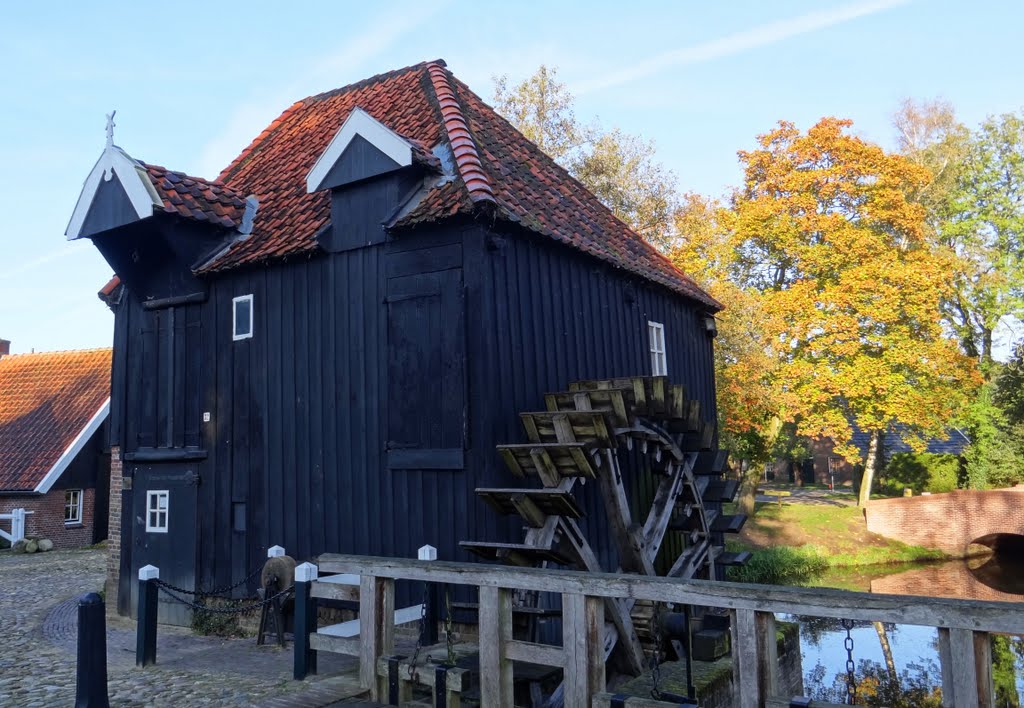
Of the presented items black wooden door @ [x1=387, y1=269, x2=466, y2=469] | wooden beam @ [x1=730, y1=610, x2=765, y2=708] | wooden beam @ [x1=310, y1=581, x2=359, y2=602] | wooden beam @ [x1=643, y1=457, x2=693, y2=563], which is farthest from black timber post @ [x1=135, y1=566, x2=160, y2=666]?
wooden beam @ [x1=730, y1=610, x2=765, y2=708]

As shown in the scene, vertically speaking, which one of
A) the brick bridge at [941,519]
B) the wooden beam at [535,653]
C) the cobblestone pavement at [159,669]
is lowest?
the brick bridge at [941,519]

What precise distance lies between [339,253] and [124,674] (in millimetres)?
4903

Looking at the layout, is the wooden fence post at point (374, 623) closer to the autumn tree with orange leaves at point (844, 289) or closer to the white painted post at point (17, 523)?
the autumn tree with orange leaves at point (844, 289)

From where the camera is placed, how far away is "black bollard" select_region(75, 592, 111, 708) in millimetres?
5965

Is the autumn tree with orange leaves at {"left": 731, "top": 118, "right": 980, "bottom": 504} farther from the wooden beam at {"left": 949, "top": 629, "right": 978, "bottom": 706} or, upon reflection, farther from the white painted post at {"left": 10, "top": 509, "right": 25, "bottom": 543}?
the white painted post at {"left": 10, "top": 509, "right": 25, "bottom": 543}

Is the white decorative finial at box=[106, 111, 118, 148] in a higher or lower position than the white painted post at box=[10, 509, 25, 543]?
higher

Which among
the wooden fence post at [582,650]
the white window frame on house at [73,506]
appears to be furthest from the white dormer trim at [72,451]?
the wooden fence post at [582,650]

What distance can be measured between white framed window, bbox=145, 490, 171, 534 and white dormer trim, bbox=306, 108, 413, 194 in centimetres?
489

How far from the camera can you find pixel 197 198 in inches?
420

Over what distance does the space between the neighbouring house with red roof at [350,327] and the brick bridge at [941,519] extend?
1712 cm

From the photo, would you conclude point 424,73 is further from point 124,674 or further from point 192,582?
point 124,674

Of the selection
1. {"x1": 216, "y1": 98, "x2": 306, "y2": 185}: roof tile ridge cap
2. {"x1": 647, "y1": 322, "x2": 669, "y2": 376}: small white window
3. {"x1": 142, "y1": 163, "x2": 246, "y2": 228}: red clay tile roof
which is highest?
{"x1": 216, "y1": 98, "x2": 306, "y2": 185}: roof tile ridge cap

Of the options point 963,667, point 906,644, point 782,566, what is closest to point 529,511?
point 963,667

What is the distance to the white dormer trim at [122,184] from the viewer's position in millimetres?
9969
